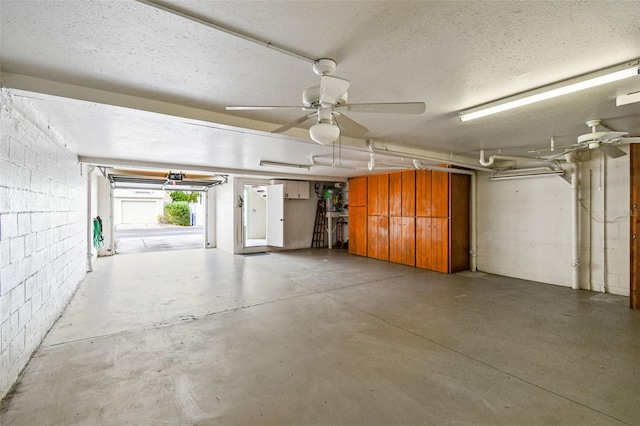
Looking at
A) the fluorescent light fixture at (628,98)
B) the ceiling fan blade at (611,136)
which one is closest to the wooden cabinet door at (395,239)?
the ceiling fan blade at (611,136)

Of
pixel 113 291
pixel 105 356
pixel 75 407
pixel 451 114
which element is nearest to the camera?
pixel 75 407

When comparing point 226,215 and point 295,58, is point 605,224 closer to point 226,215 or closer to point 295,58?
point 295,58

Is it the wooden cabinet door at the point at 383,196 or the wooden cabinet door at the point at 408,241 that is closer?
the wooden cabinet door at the point at 408,241

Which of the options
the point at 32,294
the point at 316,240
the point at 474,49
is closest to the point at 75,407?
the point at 32,294

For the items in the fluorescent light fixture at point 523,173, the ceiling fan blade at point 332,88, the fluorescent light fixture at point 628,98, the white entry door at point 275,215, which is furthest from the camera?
the white entry door at point 275,215

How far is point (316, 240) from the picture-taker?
9383mm

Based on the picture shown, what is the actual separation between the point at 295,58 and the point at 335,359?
2350 mm

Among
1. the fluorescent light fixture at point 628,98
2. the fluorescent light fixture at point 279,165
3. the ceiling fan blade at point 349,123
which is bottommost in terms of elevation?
the ceiling fan blade at point 349,123

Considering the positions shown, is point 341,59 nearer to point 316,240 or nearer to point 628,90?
point 628,90

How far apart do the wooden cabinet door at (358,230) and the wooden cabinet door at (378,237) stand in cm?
16

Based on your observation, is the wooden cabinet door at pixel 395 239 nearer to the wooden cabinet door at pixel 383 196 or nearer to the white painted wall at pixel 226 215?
the wooden cabinet door at pixel 383 196

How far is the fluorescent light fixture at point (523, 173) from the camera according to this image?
15.9ft

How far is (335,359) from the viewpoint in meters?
2.44

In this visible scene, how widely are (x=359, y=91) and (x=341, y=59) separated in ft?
1.72
